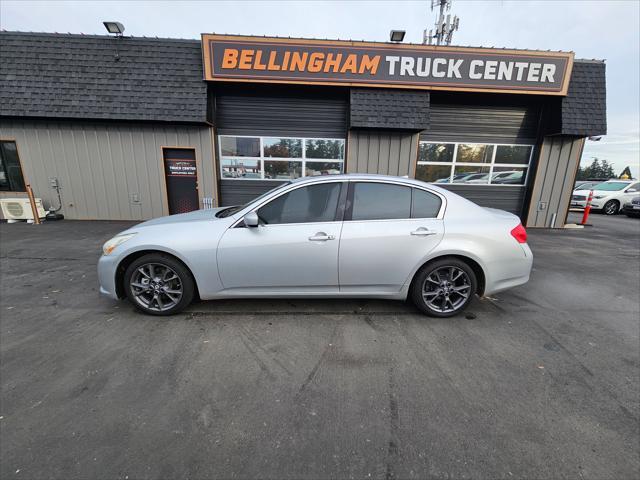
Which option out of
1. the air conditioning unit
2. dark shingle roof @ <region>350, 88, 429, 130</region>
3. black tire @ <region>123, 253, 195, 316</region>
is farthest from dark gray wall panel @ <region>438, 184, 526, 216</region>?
the air conditioning unit

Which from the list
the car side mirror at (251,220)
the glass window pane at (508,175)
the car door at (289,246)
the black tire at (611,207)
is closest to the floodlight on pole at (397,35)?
the glass window pane at (508,175)

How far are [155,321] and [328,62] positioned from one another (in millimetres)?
7601

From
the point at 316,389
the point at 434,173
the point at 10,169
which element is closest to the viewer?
the point at 316,389

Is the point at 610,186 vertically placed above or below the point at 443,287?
above

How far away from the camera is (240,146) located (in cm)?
877

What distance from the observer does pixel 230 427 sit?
1.91 meters

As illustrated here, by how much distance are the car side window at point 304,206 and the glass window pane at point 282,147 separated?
5.99m

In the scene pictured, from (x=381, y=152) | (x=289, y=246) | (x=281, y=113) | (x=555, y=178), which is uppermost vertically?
(x=281, y=113)

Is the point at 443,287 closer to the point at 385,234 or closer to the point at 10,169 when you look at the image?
the point at 385,234

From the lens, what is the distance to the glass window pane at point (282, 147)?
8750 mm

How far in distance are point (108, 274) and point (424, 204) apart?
143 inches

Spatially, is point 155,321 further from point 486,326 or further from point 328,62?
point 328,62

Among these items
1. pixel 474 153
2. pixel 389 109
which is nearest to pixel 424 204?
pixel 389 109

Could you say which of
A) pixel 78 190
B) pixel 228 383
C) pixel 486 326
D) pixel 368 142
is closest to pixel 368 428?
pixel 228 383
